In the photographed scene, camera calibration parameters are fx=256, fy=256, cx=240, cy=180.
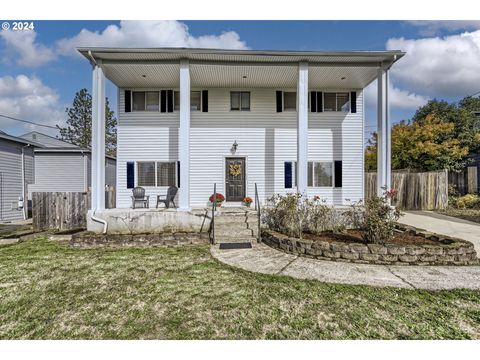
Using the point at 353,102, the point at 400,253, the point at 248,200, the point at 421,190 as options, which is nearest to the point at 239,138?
the point at 248,200

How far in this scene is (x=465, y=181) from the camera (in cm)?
1409

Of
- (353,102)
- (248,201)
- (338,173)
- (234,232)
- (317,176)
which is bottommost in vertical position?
(234,232)

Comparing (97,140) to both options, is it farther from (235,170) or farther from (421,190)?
(421,190)

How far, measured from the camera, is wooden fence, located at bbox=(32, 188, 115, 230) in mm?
8961

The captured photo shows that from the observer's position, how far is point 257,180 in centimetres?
1052

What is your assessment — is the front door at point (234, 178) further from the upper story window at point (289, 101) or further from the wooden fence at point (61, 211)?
the wooden fence at point (61, 211)

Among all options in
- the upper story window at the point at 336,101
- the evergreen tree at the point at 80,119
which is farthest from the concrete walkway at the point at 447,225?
the evergreen tree at the point at 80,119

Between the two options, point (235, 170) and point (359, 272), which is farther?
Result: point (235, 170)

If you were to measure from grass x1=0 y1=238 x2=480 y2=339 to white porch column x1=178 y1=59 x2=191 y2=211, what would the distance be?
10.8 feet

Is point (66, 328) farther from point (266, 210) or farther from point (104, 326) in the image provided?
point (266, 210)

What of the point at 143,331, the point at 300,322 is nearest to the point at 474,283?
the point at 300,322

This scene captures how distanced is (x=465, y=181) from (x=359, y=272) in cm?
1385

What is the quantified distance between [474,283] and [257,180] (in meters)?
7.23

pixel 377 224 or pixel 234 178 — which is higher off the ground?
pixel 234 178
